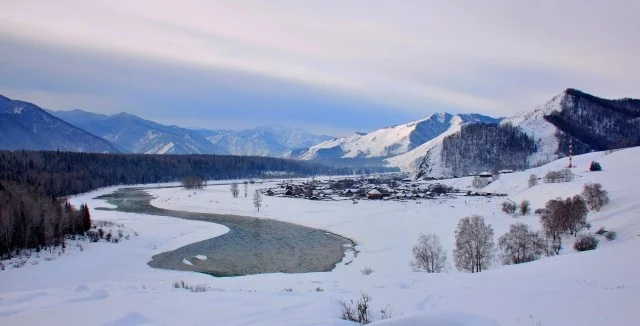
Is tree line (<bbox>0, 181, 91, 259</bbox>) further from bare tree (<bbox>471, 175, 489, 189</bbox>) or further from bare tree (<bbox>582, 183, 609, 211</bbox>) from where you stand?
bare tree (<bbox>471, 175, 489, 189</bbox>)

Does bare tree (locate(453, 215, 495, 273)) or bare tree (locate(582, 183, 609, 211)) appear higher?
bare tree (locate(582, 183, 609, 211))

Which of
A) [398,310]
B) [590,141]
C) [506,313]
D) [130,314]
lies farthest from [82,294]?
[590,141]

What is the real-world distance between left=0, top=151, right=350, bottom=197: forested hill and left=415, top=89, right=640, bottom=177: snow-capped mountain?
100032 millimetres

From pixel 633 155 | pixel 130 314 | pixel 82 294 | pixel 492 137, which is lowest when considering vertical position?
pixel 82 294

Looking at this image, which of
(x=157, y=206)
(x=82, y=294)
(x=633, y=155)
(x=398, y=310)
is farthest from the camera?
(x=633, y=155)

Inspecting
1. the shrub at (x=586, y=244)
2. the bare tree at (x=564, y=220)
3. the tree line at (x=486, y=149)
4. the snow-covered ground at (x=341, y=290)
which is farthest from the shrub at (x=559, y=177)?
the tree line at (x=486, y=149)

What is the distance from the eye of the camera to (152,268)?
106 ft

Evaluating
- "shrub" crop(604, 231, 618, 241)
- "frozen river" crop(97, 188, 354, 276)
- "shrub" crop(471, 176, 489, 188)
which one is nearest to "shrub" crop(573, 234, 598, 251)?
"shrub" crop(604, 231, 618, 241)

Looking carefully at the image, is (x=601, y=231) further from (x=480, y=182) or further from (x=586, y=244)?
(x=480, y=182)

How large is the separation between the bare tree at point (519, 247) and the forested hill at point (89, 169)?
77.4m

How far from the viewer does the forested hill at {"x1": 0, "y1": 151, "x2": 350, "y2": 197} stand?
104 m

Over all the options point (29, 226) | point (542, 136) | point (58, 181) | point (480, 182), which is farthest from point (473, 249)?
point (542, 136)

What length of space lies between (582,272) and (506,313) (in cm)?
1073

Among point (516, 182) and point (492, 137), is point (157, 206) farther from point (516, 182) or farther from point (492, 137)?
point (492, 137)
